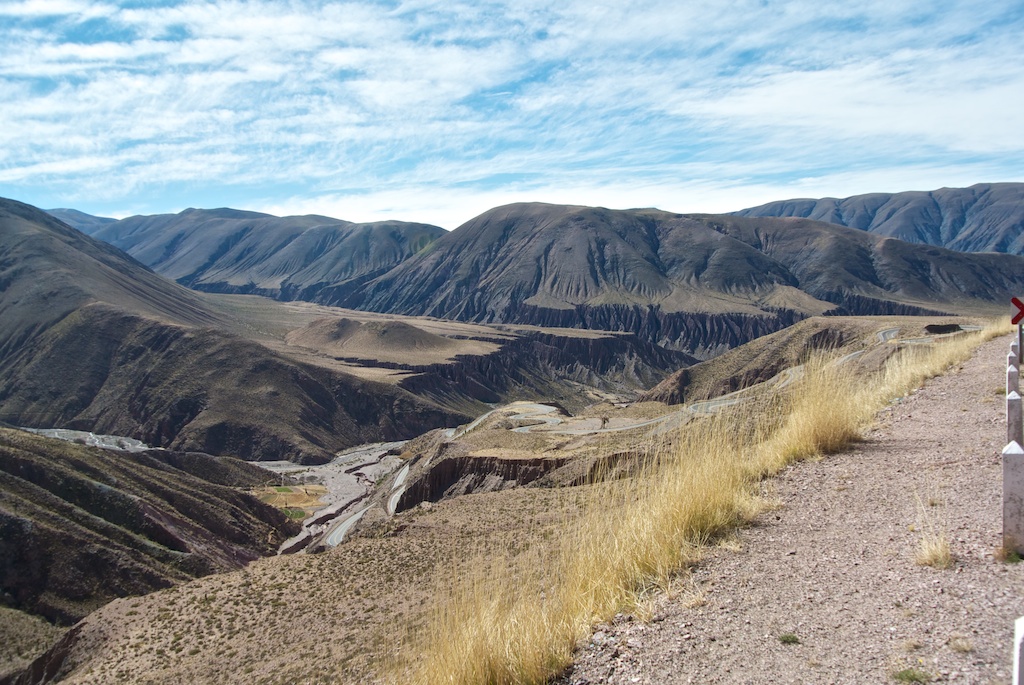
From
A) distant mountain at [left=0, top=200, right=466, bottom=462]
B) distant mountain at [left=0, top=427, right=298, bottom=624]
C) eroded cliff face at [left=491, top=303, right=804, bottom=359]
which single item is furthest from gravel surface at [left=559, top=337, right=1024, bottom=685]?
eroded cliff face at [left=491, top=303, right=804, bottom=359]

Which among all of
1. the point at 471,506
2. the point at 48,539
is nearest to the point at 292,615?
the point at 471,506

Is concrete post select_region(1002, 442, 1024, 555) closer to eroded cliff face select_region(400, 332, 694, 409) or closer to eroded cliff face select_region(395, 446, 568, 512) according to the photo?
eroded cliff face select_region(395, 446, 568, 512)

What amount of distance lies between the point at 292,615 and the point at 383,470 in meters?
65.1

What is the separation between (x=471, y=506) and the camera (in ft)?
83.4

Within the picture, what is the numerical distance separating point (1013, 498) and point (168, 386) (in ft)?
363

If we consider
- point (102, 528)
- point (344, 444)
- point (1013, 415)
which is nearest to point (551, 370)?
point (344, 444)

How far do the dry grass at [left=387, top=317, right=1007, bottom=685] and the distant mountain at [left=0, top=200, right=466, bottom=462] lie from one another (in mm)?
90330

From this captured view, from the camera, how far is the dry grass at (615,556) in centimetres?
598

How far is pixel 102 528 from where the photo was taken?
42250mm

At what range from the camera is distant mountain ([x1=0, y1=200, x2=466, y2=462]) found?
9856 centimetres

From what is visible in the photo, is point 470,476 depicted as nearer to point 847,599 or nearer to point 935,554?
point 935,554

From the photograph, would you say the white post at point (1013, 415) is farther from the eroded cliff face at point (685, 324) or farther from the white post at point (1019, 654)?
the eroded cliff face at point (685, 324)

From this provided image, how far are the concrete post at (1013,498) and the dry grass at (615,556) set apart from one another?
2509 mm

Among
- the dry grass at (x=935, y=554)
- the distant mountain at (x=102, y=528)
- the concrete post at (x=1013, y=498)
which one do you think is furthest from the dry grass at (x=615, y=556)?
the distant mountain at (x=102, y=528)
